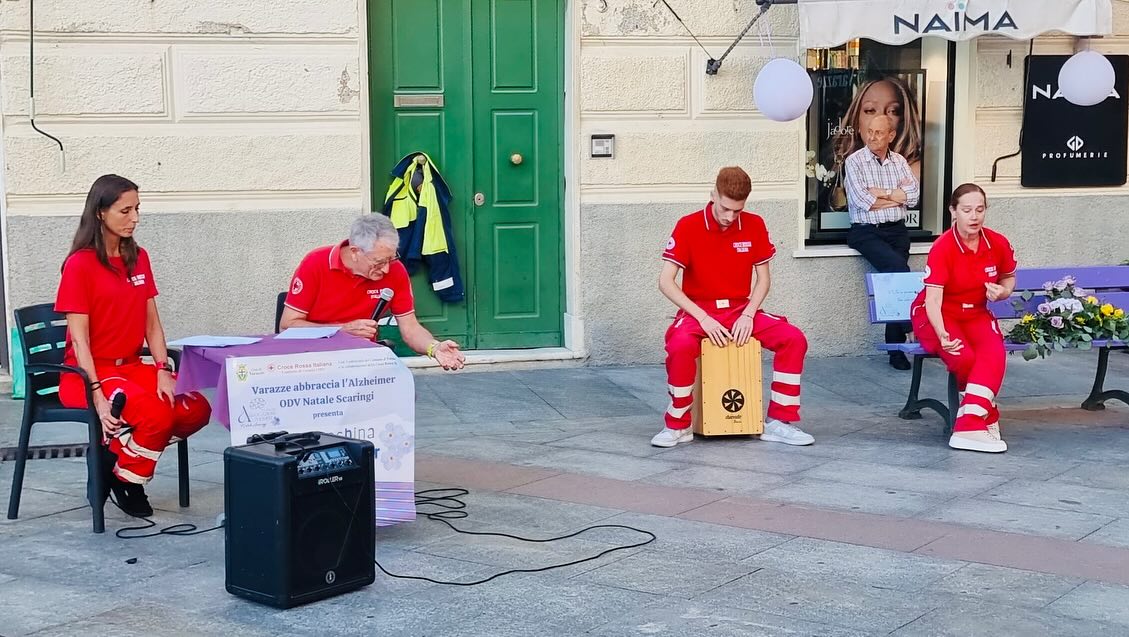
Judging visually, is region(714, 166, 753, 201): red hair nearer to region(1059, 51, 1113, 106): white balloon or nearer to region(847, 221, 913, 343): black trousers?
region(847, 221, 913, 343): black trousers

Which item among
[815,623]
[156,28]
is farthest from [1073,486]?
[156,28]

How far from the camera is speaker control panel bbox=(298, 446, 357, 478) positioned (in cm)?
509

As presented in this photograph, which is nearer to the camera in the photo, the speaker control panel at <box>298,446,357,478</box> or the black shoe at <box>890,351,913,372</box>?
the speaker control panel at <box>298,446,357,478</box>

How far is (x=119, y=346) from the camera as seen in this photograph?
6332 millimetres

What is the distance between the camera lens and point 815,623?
4.94 m

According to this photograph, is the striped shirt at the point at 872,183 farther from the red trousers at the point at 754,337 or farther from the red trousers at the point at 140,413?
the red trousers at the point at 140,413

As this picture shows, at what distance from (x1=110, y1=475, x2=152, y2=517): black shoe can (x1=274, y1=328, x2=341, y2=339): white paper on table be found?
950 millimetres

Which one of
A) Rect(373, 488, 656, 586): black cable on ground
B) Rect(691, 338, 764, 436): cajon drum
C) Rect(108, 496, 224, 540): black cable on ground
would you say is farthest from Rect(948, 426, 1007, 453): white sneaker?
Rect(108, 496, 224, 540): black cable on ground

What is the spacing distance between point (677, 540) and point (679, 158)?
15.6 ft

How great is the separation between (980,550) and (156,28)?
20.4 ft

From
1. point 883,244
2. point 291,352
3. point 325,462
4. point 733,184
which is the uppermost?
point 733,184

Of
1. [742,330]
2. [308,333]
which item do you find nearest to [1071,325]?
[742,330]

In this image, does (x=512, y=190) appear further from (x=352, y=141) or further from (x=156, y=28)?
(x=156, y=28)

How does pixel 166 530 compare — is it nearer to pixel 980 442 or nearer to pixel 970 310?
pixel 980 442
